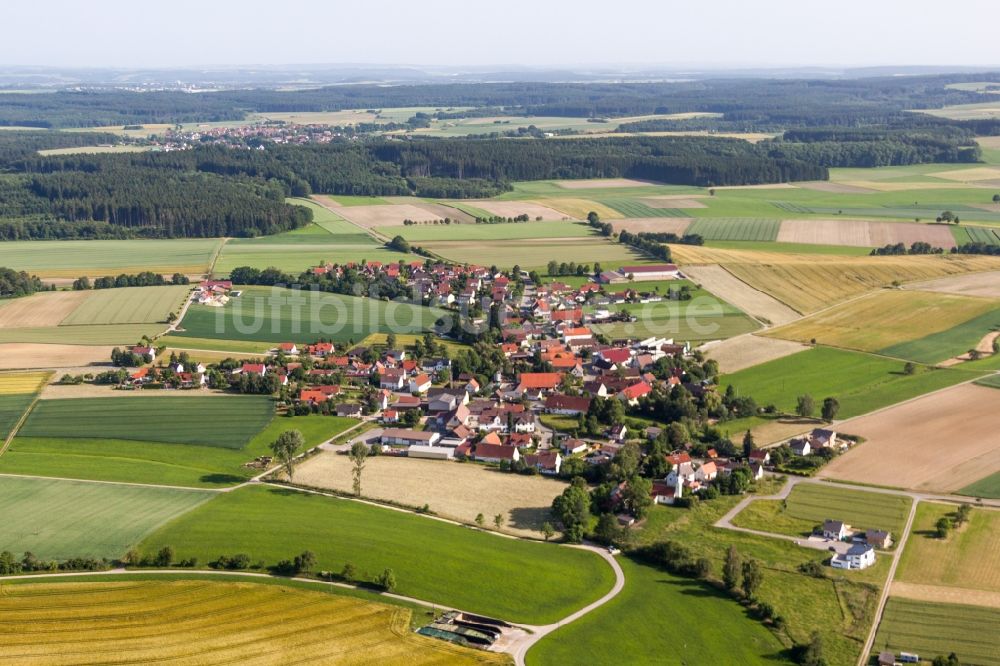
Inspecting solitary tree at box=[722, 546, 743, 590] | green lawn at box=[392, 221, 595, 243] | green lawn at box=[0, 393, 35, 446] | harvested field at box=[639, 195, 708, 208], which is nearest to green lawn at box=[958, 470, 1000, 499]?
solitary tree at box=[722, 546, 743, 590]

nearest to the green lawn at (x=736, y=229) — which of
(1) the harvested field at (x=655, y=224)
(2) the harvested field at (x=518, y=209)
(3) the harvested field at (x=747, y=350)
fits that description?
(1) the harvested field at (x=655, y=224)

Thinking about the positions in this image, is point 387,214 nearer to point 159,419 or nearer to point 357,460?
point 159,419

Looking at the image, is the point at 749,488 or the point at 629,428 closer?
the point at 749,488


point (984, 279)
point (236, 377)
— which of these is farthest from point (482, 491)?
point (984, 279)

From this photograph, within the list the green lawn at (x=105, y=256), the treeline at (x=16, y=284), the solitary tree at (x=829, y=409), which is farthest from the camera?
the green lawn at (x=105, y=256)

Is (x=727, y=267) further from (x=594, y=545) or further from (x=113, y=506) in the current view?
(x=113, y=506)

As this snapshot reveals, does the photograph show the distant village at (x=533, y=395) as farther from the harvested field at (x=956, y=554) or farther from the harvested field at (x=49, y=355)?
the harvested field at (x=49, y=355)

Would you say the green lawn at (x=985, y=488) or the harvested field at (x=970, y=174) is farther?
the harvested field at (x=970, y=174)
